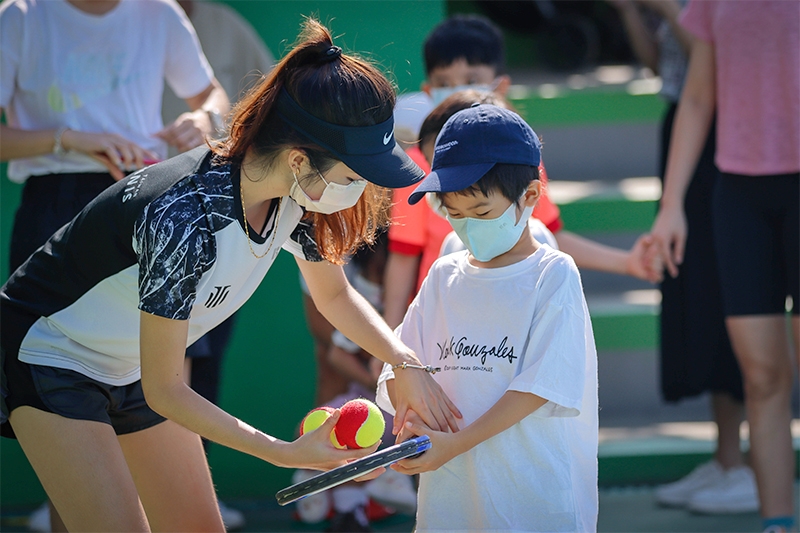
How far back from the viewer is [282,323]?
4.31 meters

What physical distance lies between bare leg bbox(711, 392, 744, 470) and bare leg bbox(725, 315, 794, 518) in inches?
26.7

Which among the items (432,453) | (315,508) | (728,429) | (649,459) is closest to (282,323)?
(315,508)

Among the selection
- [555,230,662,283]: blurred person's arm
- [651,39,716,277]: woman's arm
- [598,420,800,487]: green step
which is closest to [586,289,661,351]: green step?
[598,420,800,487]: green step

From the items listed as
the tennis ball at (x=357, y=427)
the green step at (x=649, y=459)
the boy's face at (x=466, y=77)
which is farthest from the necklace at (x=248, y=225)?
the green step at (x=649, y=459)

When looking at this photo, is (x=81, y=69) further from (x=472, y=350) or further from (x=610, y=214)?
(x=610, y=214)

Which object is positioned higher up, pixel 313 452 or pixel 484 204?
pixel 484 204

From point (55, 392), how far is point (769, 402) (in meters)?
2.34

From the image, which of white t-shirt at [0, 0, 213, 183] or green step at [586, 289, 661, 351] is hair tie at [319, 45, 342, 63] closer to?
white t-shirt at [0, 0, 213, 183]

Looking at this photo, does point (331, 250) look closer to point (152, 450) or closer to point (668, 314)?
point (152, 450)

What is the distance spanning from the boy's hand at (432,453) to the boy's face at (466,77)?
1588 mm

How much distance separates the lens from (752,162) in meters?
3.21

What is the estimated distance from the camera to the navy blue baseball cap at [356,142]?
79.6 inches

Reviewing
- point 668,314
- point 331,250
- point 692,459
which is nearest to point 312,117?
point 331,250

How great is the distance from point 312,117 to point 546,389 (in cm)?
77
